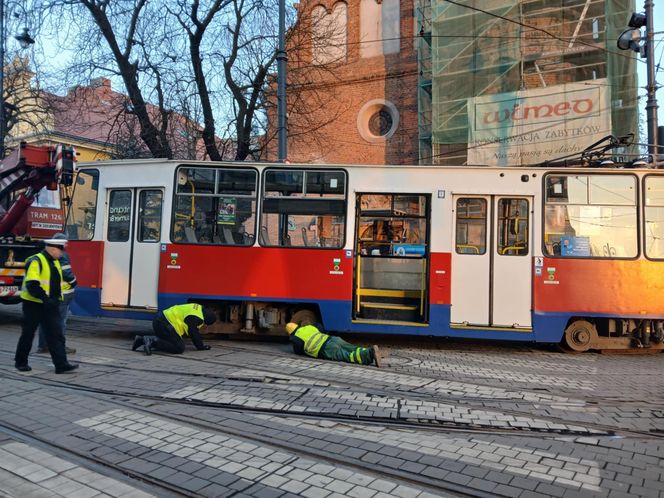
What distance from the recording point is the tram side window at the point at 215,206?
363 inches

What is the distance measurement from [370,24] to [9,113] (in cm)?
1625

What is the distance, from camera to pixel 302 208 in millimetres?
9062

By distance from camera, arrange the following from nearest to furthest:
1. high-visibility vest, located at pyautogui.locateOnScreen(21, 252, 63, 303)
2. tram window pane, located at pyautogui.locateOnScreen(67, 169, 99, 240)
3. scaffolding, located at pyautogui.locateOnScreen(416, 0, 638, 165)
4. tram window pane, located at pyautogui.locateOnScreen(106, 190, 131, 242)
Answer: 1. high-visibility vest, located at pyautogui.locateOnScreen(21, 252, 63, 303)
2. tram window pane, located at pyautogui.locateOnScreen(106, 190, 131, 242)
3. tram window pane, located at pyautogui.locateOnScreen(67, 169, 99, 240)
4. scaffolding, located at pyautogui.locateOnScreen(416, 0, 638, 165)

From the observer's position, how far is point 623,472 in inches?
157

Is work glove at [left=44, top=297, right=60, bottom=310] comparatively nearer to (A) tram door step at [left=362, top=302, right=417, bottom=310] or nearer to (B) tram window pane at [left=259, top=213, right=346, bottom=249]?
(B) tram window pane at [left=259, top=213, right=346, bottom=249]

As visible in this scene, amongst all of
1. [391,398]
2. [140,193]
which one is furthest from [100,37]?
[391,398]

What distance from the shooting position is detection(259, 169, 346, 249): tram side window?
29.5 ft

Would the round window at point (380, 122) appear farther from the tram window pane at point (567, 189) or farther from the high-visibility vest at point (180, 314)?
the high-visibility vest at point (180, 314)

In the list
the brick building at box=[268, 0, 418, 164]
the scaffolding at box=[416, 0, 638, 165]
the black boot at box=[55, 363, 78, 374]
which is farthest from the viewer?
the brick building at box=[268, 0, 418, 164]

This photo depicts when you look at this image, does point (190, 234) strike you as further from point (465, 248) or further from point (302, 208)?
point (465, 248)

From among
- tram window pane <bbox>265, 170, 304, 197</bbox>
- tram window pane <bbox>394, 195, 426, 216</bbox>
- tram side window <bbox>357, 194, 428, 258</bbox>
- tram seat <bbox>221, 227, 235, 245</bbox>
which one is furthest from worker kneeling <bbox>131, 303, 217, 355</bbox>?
tram window pane <bbox>394, 195, 426, 216</bbox>

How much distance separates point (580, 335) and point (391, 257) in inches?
135

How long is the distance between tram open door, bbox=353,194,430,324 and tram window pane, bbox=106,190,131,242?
14.0ft

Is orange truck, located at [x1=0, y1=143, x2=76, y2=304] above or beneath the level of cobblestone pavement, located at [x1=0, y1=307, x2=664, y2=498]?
above
